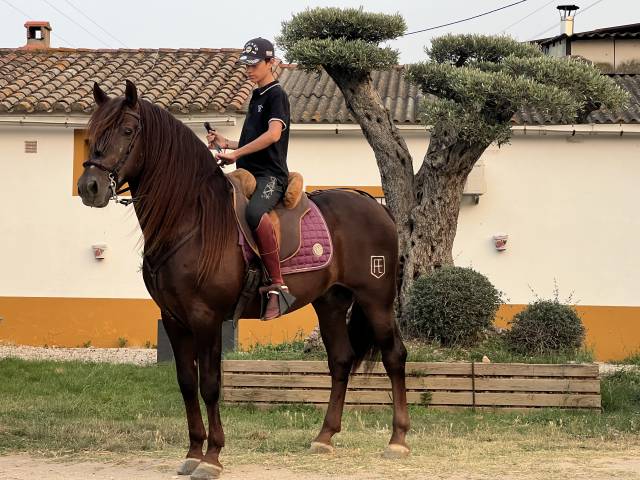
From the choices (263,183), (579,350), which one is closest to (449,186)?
(579,350)

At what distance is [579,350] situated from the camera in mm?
11273

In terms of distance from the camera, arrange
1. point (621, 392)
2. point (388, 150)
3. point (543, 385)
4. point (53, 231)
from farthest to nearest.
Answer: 1. point (53, 231)
2. point (388, 150)
3. point (621, 392)
4. point (543, 385)

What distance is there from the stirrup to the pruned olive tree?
4130mm

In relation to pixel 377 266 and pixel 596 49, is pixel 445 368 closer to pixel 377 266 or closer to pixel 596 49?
pixel 377 266

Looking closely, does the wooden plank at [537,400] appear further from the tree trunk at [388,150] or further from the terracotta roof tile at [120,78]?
the terracotta roof tile at [120,78]

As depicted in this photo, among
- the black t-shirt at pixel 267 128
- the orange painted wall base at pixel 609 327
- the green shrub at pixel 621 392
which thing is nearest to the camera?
the black t-shirt at pixel 267 128

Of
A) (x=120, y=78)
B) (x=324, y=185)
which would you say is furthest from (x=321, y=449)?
(x=120, y=78)

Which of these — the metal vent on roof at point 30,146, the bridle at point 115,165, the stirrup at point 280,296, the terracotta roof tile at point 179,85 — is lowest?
the stirrup at point 280,296

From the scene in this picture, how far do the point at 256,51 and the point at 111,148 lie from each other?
1353mm

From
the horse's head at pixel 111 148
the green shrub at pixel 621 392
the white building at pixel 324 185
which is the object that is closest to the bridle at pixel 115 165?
the horse's head at pixel 111 148

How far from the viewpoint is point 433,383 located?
32.2 feet

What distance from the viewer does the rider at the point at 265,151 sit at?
717cm

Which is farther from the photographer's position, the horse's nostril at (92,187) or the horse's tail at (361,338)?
the horse's tail at (361,338)

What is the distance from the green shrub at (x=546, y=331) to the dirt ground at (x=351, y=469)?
11.4 feet
